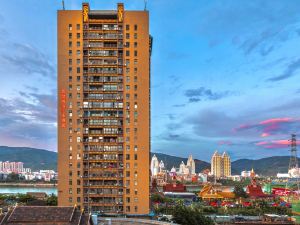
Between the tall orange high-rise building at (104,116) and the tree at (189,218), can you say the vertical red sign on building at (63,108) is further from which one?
the tree at (189,218)

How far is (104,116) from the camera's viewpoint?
46500 mm

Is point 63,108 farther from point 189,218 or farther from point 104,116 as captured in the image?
point 189,218

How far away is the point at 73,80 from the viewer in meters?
46.3

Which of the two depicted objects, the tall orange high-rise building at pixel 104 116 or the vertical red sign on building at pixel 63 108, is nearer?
the tall orange high-rise building at pixel 104 116

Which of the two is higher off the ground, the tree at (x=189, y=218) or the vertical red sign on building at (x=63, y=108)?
the vertical red sign on building at (x=63, y=108)

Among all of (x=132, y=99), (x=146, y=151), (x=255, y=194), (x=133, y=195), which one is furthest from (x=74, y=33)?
(x=255, y=194)

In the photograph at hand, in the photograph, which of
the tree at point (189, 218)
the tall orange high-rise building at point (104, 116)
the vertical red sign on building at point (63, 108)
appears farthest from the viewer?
the vertical red sign on building at point (63, 108)

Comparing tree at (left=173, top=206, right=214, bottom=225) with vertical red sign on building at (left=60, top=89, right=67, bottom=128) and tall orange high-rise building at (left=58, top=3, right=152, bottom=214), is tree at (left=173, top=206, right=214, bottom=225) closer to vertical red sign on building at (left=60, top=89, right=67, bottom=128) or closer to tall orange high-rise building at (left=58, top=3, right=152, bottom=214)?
tall orange high-rise building at (left=58, top=3, right=152, bottom=214)

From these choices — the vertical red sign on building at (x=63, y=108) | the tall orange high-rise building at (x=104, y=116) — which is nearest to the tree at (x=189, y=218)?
the tall orange high-rise building at (x=104, y=116)

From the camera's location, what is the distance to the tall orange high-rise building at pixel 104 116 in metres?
46.0

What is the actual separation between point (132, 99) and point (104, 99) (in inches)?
138

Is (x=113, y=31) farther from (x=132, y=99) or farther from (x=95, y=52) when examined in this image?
(x=132, y=99)

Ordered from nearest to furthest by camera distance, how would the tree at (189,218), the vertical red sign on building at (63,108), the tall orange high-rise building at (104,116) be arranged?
the tree at (189,218), the tall orange high-rise building at (104,116), the vertical red sign on building at (63,108)

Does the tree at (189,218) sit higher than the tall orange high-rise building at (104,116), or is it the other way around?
the tall orange high-rise building at (104,116)
